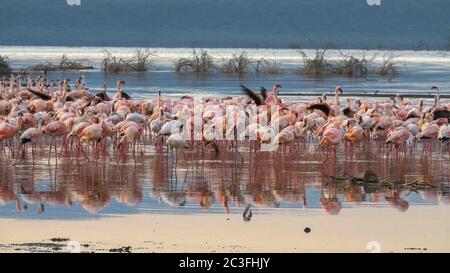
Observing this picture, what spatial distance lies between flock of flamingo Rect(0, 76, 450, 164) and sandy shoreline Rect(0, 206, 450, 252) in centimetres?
402

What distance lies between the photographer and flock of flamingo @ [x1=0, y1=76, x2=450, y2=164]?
17.0 m

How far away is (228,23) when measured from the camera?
466 ft

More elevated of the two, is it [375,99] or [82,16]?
[82,16]

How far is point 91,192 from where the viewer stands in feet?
46.4

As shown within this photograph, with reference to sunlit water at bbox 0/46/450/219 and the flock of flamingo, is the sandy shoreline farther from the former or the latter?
the flock of flamingo

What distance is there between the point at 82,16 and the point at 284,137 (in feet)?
426

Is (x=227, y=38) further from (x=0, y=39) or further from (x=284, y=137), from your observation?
(x=284, y=137)

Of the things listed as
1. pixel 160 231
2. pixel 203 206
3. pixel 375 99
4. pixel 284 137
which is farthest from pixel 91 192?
pixel 375 99

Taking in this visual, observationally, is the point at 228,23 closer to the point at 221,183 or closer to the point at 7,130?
the point at 7,130

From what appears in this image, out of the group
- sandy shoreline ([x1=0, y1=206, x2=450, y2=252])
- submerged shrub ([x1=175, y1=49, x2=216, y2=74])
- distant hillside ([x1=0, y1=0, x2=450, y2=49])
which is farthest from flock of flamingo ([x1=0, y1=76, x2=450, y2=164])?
distant hillside ([x1=0, y1=0, x2=450, y2=49])

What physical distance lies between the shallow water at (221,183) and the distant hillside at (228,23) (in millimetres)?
108219

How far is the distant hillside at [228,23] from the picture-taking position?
438 feet

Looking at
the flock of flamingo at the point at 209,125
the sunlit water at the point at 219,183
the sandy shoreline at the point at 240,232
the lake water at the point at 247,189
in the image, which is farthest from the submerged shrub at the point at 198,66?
the sandy shoreline at the point at 240,232
